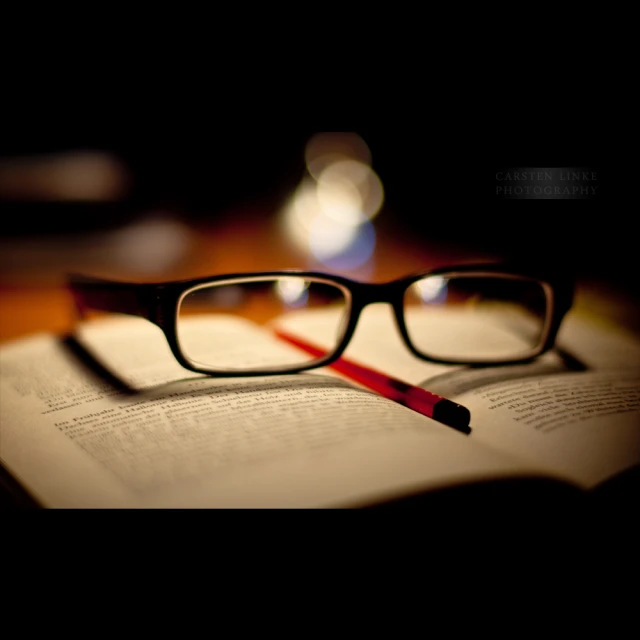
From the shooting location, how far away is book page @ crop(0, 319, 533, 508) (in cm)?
36

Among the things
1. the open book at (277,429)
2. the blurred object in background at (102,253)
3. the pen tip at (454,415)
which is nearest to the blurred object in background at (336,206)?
the blurred object in background at (102,253)

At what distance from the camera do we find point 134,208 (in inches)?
47.7

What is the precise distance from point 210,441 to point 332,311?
49 cm

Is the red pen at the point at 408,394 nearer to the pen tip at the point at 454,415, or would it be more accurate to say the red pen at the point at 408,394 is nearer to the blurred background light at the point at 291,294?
the pen tip at the point at 454,415

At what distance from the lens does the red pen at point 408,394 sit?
1.61ft

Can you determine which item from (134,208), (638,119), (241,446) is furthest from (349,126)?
(241,446)

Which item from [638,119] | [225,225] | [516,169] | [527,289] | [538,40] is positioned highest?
[538,40]

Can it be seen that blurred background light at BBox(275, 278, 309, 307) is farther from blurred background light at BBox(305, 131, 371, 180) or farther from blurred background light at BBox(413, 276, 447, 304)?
blurred background light at BBox(305, 131, 371, 180)

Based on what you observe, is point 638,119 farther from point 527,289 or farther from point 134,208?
point 134,208

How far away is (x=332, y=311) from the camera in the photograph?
881mm

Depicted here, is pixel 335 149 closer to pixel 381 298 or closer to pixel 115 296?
pixel 381 298

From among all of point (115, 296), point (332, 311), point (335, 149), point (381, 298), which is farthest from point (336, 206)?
point (115, 296)

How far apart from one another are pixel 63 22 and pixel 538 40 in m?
1.11

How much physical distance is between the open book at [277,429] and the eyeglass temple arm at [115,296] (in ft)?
0.18
